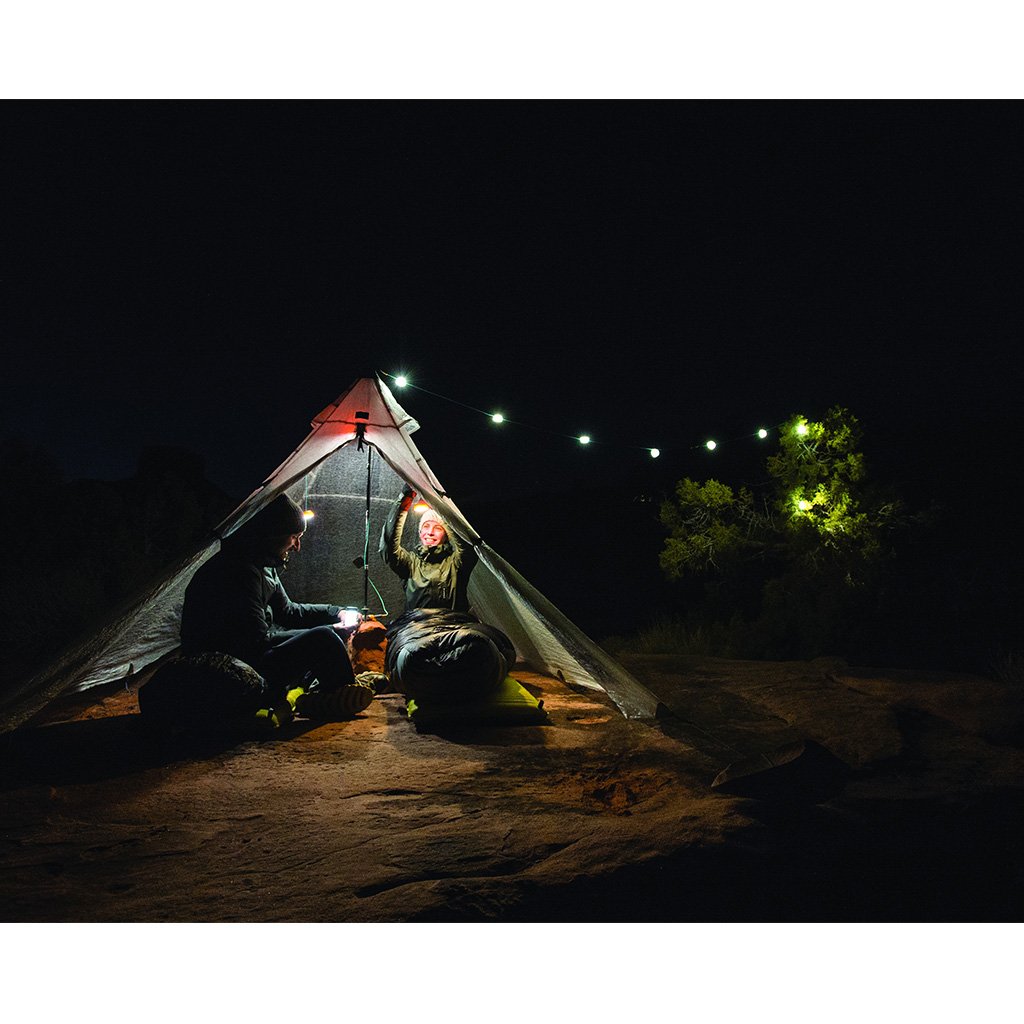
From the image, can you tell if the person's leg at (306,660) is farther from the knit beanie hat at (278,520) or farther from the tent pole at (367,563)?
the tent pole at (367,563)

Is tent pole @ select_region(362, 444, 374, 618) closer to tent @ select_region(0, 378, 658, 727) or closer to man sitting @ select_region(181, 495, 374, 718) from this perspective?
tent @ select_region(0, 378, 658, 727)

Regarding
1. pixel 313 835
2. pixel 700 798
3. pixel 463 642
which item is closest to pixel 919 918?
pixel 700 798

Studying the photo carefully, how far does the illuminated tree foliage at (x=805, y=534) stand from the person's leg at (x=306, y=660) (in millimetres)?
5886

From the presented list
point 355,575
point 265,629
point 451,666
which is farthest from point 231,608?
point 355,575

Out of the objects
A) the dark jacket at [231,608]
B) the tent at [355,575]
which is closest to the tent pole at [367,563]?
the tent at [355,575]

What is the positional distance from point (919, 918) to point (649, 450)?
25.3 ft

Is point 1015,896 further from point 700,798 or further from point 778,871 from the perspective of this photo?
point 700,798

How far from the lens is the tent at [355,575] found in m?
4.60

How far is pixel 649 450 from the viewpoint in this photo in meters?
9.45

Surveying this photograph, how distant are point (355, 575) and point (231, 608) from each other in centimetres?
328

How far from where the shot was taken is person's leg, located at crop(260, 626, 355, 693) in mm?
4434

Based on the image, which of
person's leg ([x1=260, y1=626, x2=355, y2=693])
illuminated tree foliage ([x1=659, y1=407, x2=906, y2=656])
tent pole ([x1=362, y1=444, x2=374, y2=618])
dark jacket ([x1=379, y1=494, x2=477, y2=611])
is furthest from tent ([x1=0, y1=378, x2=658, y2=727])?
illuminated tree foliage ([x1=659, y1=407, x2=906, y2=656])

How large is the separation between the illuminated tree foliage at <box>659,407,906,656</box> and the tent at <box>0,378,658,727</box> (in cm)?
394

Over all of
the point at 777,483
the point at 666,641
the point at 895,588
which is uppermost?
the point at 777,483
